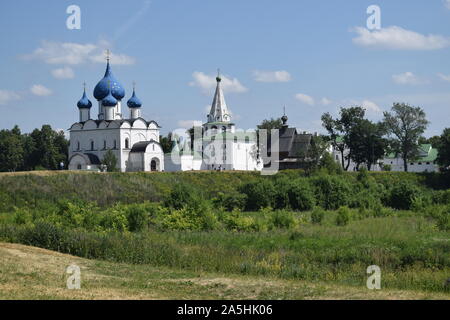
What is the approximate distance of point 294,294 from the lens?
14.6 metres

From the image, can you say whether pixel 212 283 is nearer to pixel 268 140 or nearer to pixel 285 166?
pixel 285 166

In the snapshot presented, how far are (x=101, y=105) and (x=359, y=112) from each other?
89.7 feet

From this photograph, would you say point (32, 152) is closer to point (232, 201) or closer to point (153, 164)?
point (153, 164)

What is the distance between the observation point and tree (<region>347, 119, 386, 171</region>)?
7050 cm

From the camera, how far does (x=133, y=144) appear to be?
241 ft

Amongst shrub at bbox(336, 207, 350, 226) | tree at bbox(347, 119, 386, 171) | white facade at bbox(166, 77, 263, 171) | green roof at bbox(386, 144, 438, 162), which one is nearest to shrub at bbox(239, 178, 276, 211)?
shrub at bbox(336, 207, 350, 226)

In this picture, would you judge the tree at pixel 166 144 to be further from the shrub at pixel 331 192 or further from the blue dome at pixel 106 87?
the shrub at pixel 331 192

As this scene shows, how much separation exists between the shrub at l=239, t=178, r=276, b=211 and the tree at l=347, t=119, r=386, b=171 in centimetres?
2894

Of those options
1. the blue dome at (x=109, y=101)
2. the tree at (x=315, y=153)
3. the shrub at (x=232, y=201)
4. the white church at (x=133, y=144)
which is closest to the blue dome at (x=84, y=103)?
the white church at (x=133, y=144)

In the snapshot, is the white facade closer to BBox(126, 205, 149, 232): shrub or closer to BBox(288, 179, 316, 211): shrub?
BBox(288, 179, 316, 211): shrub

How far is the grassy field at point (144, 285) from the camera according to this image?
47.1 ft

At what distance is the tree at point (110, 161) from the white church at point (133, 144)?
1.81m

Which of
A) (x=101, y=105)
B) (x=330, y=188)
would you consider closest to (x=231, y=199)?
(x=330, y=188)

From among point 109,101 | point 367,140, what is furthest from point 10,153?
point 367,140
